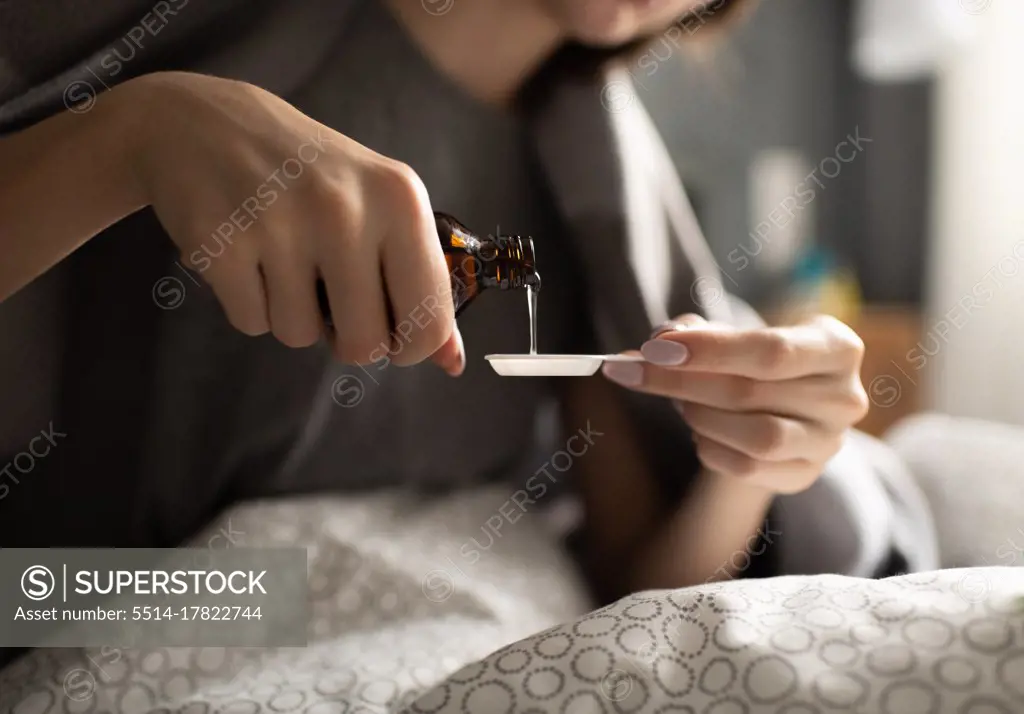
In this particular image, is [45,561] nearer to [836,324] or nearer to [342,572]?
[342,572]

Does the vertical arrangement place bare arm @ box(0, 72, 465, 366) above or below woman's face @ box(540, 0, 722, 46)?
below

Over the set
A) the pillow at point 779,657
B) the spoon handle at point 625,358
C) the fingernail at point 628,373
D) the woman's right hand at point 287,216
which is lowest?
the pillow at point 779,657

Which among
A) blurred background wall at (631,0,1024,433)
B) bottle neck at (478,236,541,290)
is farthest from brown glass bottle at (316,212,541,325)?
blurred background wall at (631,0,1024,433)

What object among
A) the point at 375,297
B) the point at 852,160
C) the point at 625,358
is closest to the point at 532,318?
the point at 625,358

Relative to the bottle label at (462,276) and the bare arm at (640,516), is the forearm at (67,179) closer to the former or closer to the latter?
the bottle label at (462,276)

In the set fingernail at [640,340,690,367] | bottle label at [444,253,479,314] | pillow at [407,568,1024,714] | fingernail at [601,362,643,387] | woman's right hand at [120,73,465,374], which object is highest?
woman's right hand at [120,73,465,374]

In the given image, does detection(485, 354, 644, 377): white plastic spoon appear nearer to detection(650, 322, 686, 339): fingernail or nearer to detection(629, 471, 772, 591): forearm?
detection(650, 322, 686, 339): fingernail

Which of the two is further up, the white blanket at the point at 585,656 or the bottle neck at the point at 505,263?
the bottle neck at the point at 505,263

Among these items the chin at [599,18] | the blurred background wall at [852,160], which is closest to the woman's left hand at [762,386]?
the chin at [599,18]
